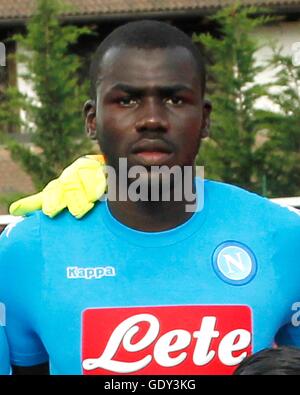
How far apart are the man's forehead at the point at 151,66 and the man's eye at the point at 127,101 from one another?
1.3 inches

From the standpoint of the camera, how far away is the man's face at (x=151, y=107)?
5.94 ft

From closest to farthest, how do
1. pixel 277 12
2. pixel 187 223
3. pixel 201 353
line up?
pixel 201 353 → pixel 187 223 → pixel 277 12

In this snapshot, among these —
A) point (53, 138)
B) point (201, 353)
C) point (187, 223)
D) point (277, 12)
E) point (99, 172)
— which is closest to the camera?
point (201, 353)

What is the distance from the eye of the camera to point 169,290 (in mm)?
1884

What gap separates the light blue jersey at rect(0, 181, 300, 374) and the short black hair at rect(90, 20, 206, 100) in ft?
1.01

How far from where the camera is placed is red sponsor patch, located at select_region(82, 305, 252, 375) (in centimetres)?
184

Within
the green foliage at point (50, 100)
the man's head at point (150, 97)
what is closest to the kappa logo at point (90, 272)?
the man's head at point (150, 97)

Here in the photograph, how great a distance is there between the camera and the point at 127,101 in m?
1.84

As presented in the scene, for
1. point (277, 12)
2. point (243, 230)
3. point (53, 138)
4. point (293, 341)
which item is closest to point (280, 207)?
point (243, 230)

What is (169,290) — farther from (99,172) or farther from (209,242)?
(99,172)

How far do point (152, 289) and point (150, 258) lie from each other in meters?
0.07

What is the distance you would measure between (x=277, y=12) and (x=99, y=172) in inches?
401

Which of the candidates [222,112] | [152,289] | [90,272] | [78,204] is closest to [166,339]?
[152,289]

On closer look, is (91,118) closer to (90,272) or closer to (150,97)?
(150,97)
